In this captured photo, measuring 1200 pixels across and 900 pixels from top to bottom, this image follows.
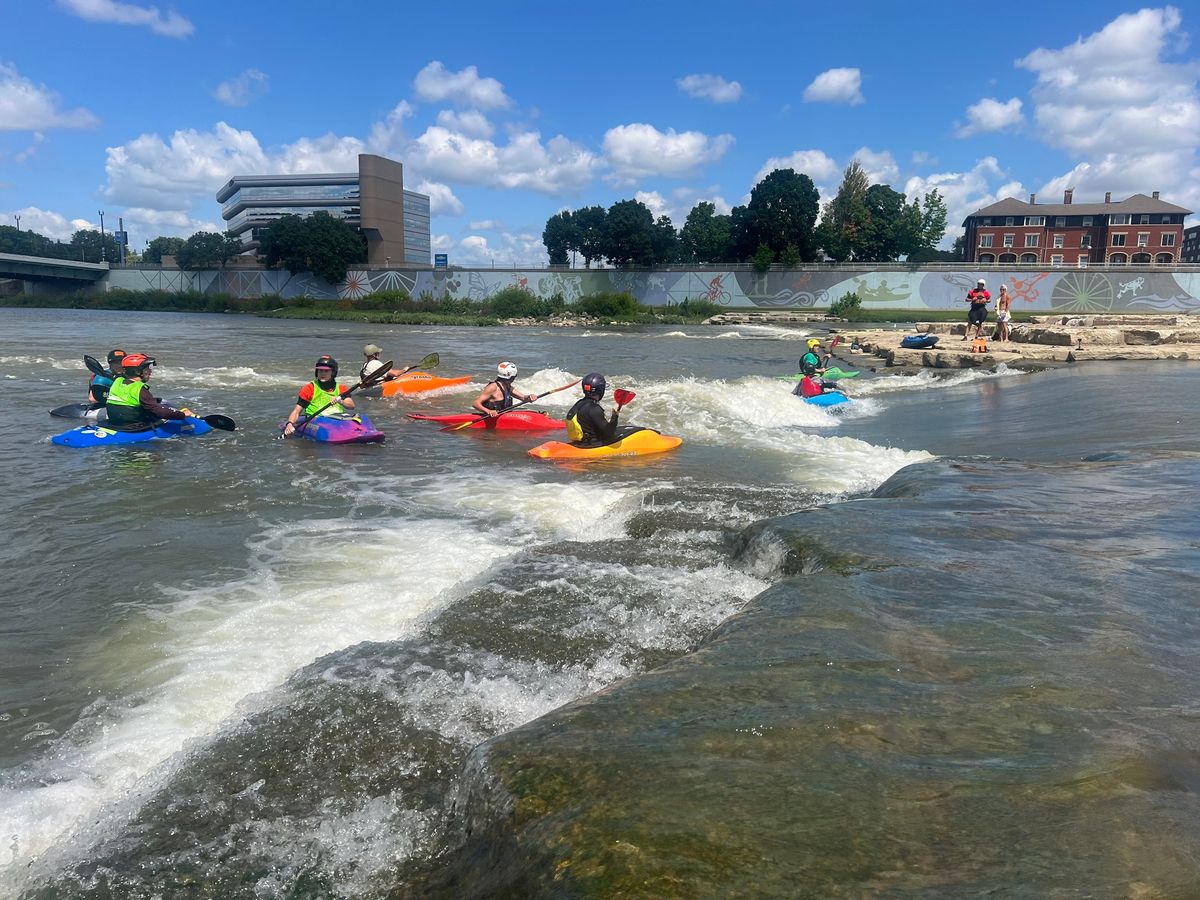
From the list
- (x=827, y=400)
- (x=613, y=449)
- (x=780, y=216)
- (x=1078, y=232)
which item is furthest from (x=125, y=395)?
(x=1078, y=232)

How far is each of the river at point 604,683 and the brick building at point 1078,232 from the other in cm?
7151

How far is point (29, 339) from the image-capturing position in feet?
100

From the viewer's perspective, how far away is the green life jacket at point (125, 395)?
10.9 m

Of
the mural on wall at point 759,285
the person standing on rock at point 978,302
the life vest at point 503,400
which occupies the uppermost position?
the mural on wall at point 759,285

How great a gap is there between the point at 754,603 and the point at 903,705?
133 cm

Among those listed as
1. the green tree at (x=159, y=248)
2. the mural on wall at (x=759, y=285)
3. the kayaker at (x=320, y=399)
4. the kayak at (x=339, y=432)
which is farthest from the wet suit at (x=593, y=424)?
the green tree at (x=159, y=248)

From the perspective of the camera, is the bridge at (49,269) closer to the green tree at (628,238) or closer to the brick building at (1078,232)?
the green tree at (628,238)

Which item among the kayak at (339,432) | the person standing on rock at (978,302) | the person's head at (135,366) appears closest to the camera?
the person's head at (135,366)

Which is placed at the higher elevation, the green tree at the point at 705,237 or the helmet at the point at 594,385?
the green tree at the point at 705,237

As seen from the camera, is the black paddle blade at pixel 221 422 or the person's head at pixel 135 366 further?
the black paddle blade at pixel 221 422

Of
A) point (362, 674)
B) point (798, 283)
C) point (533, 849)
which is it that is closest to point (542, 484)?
point (362, 674)

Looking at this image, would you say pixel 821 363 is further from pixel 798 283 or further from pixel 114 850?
pixel 798 283

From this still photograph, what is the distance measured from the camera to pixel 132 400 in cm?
1090

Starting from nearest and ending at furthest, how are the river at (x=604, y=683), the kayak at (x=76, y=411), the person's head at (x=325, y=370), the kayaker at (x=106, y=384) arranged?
the river at (x=604, y=683)
the person's head at (x=325, y=370)
the kayaker at (x=106, y=384)
the kayak at (x=76, y=411)
